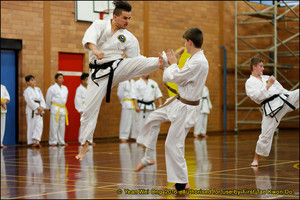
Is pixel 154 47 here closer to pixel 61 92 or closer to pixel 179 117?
pixel 61 92

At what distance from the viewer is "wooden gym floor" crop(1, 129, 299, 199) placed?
1056 centimetres

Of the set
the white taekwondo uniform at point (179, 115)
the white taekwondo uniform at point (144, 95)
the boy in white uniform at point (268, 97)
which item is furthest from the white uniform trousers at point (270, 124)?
the white taekwondo uniform at point (144, 95)

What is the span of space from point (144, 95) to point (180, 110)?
1707cm

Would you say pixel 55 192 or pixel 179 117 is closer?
Answer: pixel 179 117

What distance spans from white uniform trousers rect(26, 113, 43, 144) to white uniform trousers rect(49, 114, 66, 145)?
607mm

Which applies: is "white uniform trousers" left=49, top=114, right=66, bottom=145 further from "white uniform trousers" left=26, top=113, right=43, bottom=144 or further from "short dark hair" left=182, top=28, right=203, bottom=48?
"short dark hair" left=182, top=28, right=203, bottom=48

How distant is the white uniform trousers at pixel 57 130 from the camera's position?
872 inches

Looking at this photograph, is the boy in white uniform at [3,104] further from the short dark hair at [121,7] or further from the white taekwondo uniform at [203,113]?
the short dark hair at [121,7]

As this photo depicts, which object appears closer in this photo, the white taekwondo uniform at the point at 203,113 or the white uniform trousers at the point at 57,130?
the white uniform trousers at the point at 57,130

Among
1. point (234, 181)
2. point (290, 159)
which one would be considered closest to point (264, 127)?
point (234, 181)

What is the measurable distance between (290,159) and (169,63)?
12543 millimetres

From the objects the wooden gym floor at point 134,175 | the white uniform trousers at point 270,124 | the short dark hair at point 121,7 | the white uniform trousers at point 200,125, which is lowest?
the wooden gym floor at point 134,175

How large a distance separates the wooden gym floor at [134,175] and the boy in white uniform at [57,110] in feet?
5.97

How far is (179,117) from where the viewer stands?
7.11m
